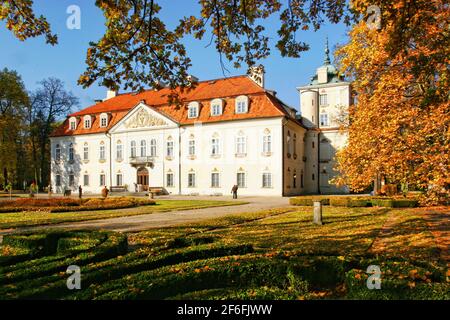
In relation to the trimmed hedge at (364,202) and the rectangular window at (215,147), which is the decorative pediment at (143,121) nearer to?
the rectangular window at (215,147)

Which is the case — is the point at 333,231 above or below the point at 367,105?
below

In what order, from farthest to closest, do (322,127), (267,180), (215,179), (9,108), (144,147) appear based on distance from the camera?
(322,127), (144,147), (9,108), (215,179), (267,180)

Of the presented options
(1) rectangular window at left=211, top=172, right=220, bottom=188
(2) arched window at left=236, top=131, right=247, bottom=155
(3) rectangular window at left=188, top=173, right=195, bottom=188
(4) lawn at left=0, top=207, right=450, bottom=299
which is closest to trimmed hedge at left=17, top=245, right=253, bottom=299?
(4) lawn at left=0, top=207, right=450, bottom=299

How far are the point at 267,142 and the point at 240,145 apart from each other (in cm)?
286

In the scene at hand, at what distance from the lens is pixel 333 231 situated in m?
10.8

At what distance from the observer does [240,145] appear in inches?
1433

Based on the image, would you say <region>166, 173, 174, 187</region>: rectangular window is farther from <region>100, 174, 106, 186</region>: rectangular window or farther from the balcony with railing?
<region>100, 174, 106, 186</region>: rectangular window

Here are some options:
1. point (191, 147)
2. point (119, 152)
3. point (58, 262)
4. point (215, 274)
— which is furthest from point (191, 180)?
point (215, 274)

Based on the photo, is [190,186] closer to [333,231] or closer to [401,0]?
[333,231]

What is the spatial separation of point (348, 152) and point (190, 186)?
81.3 ft

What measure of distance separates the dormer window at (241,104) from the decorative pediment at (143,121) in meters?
8.25

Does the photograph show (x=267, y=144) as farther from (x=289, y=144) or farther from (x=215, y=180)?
(x=215, y=180)

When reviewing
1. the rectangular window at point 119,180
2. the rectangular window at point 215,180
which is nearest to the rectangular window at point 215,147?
the rectangular window at point 215,180
